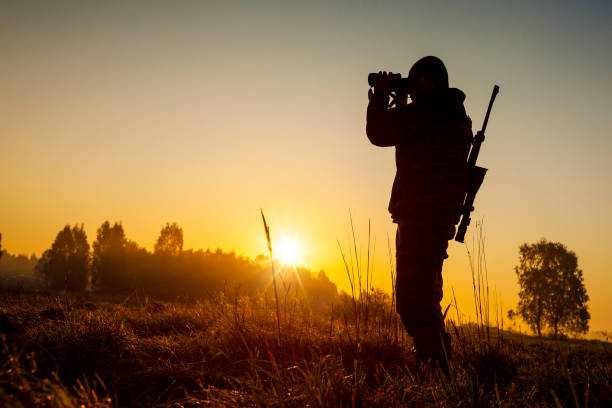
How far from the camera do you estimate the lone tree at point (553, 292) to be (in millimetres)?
28859

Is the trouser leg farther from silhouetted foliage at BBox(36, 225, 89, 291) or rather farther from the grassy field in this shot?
silhouetted foliage at BBox(36, 225, 89, 291)

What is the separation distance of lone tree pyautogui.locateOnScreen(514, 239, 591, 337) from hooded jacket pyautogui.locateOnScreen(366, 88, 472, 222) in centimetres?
3345

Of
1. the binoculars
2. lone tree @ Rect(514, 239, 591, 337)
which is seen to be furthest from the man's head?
lone tree @ Rect(514, 239, 591, 337)

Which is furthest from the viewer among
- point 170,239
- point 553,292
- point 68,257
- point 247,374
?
point 68,257

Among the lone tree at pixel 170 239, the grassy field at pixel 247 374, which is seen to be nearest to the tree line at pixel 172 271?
the lone tree at pixel 170 239

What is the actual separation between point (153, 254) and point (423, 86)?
46.1 m

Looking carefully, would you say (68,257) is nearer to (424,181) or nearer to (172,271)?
(172,271)

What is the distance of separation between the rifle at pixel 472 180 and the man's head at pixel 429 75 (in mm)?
611

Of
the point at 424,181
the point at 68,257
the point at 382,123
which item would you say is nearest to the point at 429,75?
the point at 382,123

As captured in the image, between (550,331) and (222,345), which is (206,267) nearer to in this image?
(550,331)

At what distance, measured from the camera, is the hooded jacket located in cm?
277

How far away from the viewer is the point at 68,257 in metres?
57.5

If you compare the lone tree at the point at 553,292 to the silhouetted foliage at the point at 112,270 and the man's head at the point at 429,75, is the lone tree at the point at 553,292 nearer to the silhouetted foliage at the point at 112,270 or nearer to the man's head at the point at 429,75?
the man's head at the point at 429,75

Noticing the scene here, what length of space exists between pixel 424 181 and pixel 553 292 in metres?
34.7
